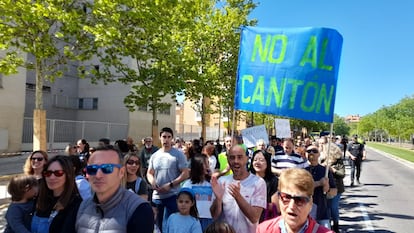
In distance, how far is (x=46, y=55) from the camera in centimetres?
935

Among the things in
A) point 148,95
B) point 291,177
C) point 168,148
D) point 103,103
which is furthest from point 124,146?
point 103,103

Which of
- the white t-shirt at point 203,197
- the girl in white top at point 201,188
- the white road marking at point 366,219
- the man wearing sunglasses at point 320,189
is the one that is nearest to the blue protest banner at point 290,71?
the man wearing sunglasses at point 320,189

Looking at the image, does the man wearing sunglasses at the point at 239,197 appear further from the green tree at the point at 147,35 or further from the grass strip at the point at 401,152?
the grass strip at the point at 401,152

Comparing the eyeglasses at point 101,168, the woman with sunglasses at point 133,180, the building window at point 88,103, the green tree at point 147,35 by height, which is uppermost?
the green tree at point 147,35

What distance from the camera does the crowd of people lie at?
2.26 m

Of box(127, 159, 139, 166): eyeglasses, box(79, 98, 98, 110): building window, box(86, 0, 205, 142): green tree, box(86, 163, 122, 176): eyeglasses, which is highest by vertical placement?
box(86, 0, 205, 142): green tree

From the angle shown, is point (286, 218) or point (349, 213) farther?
point (349, 213)

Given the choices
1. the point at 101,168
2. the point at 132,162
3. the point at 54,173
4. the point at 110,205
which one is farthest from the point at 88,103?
the point at 110,205

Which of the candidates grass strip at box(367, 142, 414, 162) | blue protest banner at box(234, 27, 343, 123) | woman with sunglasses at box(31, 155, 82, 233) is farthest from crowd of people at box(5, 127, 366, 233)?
grass strip at box(367, 142, 414, 162)

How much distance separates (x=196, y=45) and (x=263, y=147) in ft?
37.8

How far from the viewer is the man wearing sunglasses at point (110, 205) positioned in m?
2.21

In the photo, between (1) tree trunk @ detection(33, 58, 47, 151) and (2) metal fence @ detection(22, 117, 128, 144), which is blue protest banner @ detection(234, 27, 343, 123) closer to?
(1) tree trunk @ detection(33, 58, 47, 151)

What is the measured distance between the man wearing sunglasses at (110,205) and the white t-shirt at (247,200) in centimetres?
138

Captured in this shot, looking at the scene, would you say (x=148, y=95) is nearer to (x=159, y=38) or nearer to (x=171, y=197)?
(x=159, y=38)
